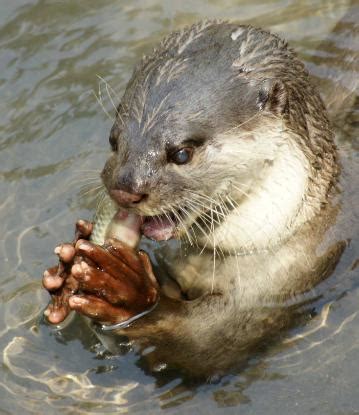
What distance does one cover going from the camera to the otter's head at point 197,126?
2.99m

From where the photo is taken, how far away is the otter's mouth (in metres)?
3.12

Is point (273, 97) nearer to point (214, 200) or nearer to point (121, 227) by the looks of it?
point (214, 200)

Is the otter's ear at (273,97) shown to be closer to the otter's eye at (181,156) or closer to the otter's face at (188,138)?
the otter's face at (188,138)

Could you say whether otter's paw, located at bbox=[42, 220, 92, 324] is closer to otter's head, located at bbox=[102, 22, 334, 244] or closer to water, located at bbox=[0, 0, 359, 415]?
otter's head, located at bbox=[102, 22, 334, 244]

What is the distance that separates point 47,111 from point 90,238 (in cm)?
164

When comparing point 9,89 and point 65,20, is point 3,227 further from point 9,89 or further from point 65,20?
A: point 65,20

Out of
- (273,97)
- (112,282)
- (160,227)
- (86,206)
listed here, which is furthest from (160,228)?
(86,206)

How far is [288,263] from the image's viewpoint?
3.45 meters

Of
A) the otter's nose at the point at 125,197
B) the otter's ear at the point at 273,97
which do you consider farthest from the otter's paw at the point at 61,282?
the otter's ear at the point at 273,97

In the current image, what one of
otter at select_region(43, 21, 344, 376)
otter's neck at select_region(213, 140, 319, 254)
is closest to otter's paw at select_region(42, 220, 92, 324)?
otter at select_region(43, 21, 344, 376)

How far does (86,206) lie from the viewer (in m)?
4.20

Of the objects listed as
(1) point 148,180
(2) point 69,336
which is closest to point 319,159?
(1) point 148,180

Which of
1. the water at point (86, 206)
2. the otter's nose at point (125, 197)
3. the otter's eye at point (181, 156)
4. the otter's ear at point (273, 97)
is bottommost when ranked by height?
the water at point (86, 206)

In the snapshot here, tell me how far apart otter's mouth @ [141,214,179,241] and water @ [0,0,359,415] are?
63 cm
